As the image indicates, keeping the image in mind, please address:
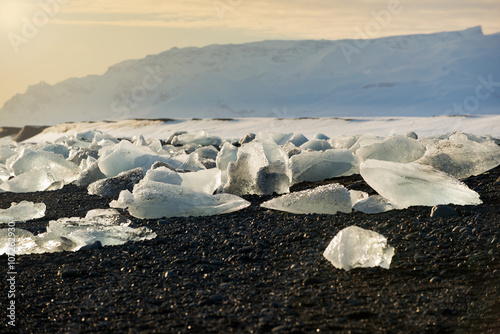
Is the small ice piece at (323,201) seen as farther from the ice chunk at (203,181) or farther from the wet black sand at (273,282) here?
the ice chunk at (203,181)

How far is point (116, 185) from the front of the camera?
12.4ft

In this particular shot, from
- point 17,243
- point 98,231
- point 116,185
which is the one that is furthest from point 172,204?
point 116,185

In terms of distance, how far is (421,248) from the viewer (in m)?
2.00

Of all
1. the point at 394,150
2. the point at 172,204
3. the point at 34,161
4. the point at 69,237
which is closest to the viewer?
the point at 69,237

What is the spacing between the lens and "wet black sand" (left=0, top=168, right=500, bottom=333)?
152cm

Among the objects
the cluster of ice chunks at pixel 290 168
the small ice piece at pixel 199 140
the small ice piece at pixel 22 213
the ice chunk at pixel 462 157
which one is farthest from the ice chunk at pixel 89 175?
the small ice piece at pixel 199 140

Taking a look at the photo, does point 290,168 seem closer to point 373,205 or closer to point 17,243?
point 373,205

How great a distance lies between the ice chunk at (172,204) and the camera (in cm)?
285

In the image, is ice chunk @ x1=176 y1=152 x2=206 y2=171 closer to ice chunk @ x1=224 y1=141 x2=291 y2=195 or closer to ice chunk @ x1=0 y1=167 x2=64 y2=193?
ice chunk @ x1=224 y1=141 x2=291 y2=195

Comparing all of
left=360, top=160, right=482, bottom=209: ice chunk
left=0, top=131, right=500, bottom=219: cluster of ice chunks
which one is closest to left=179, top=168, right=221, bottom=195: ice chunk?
left=0, top=131, right=500, bottom=219: cluster of ice chunks

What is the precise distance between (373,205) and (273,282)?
0.94 metres

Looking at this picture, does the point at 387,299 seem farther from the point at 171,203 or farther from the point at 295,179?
the point at 295,179

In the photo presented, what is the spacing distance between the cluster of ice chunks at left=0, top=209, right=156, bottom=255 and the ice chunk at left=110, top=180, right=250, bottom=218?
0.30 m

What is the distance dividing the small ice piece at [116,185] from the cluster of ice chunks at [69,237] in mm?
1150
